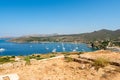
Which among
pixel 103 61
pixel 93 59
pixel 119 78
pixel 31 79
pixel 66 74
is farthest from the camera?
pixel 93 59

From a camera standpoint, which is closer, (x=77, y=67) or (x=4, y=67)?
(x=77, y=67)

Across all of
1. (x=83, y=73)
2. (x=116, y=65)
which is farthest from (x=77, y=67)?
(x=116, y=65)

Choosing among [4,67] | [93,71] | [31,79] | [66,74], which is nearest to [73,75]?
[66,74]

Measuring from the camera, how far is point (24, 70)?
953cm

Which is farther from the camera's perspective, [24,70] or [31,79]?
[24,70]

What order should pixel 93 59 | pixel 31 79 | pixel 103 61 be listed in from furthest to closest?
pixel 93 59, pixel 103 61, pixel 31 79

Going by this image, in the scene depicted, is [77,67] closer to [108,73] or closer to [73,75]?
[73,75]

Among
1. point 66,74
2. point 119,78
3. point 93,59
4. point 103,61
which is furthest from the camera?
point 93,59

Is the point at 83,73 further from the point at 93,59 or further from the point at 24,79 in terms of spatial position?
the point at 24,79

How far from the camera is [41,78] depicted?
8.08 meters

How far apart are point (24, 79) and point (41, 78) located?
2.19 feet

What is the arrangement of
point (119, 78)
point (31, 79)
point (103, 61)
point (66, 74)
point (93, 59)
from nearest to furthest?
point (119, 78) → point (31, 79) → point (66, 74) → point (103, 61) → point (93, 59)

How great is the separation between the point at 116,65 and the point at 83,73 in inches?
61.7

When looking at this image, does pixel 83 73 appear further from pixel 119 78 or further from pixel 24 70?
pixel 24 70
